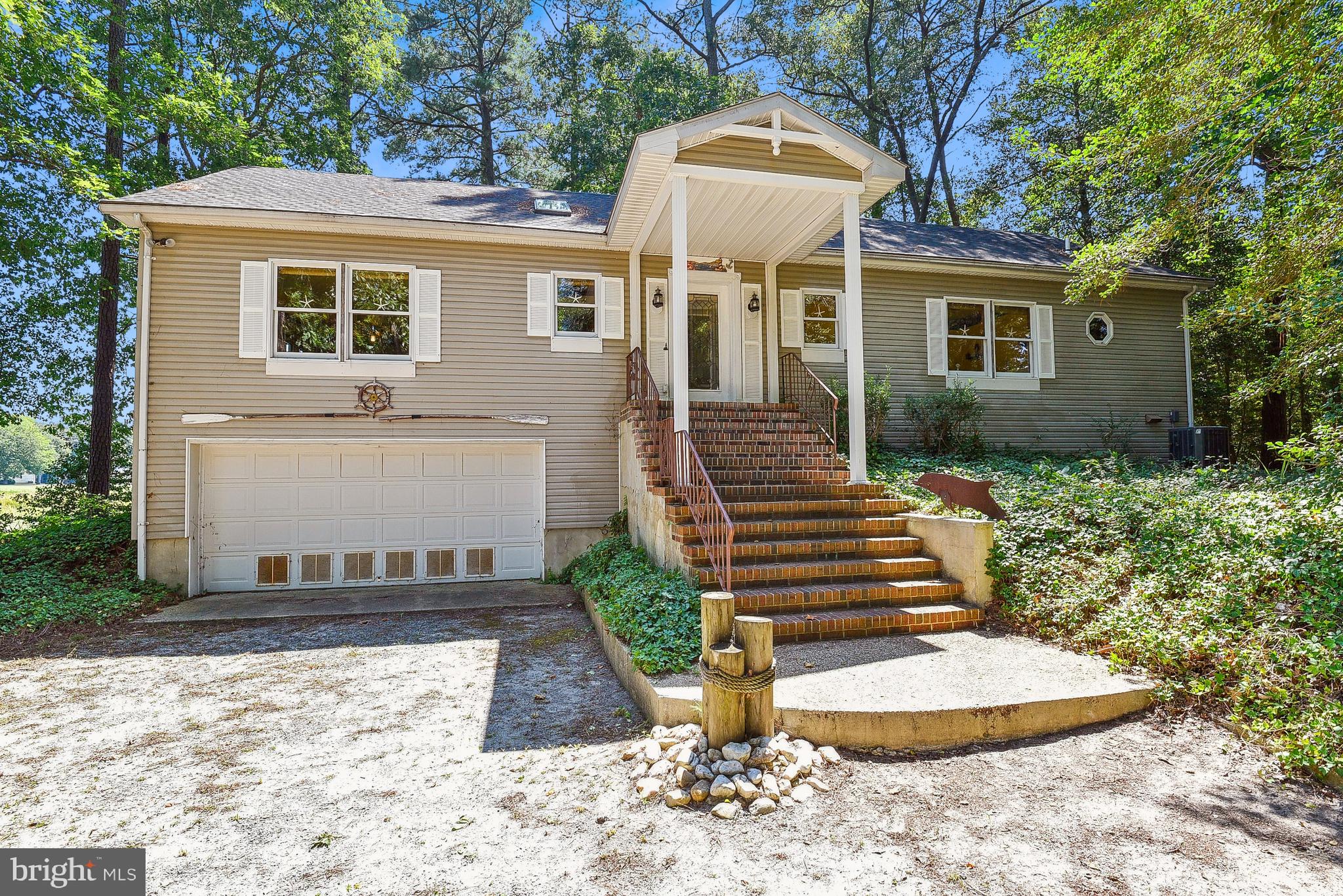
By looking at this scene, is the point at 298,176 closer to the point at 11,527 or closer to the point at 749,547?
the point at 11,527

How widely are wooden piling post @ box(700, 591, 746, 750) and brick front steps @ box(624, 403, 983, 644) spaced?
152 cm

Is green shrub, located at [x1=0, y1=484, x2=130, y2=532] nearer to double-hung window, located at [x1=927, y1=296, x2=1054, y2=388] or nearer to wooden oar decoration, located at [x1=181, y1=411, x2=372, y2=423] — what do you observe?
wooden oar decoration, located at [x1=181, y1=411, x2=372, y2=423]

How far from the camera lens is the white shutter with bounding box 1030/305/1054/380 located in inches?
404

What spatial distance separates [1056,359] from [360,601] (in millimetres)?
11173

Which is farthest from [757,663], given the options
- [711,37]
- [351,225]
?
[711,37]

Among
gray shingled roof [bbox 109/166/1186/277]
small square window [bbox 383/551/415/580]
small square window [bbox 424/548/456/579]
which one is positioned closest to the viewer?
gray shingled roof [bbox 109/166/1186/277]

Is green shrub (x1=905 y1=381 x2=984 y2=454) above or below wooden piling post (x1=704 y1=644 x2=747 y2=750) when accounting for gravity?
above

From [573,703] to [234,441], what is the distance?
20.9 ft

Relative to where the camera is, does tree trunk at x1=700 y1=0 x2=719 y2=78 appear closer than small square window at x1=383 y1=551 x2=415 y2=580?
No

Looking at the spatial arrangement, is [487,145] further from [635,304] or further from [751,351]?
[751,351]

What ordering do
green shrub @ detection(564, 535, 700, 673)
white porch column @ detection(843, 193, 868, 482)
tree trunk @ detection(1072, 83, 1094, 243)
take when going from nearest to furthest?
green shrub @ detection(564, 535, 700, 673)
white porch column @ detection(843, 193, 868, 482)
tree trunk @ detection(1072, 83, 1094, 243)

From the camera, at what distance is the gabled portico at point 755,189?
20.5 ft

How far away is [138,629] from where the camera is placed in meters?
6.30

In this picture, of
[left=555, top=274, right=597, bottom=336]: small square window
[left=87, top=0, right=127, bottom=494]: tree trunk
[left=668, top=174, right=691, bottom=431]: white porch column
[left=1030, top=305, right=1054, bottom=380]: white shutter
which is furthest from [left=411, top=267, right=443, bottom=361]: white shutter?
[left=1030, top=305, right=1054, bottom=380]: white shutter
